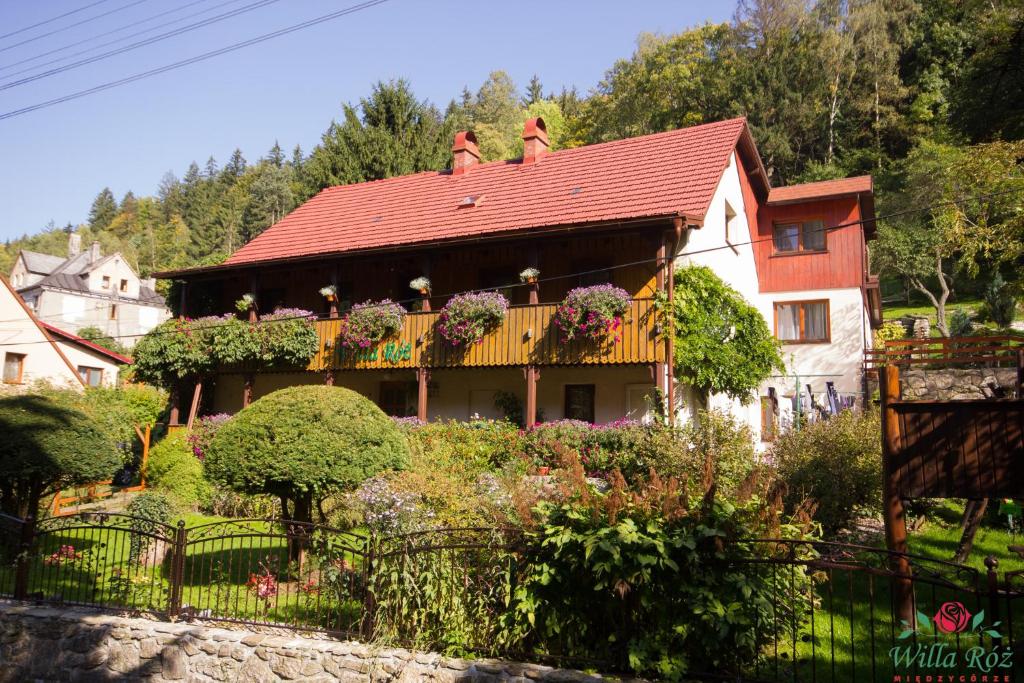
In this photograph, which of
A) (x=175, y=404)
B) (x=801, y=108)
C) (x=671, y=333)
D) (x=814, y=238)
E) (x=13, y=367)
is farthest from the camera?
(x=801, y=108)

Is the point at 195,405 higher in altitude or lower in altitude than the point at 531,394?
lower

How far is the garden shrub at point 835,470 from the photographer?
10562 mm

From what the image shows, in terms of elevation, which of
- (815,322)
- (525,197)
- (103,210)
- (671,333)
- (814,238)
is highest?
(103,210)

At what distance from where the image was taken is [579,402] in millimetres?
18359

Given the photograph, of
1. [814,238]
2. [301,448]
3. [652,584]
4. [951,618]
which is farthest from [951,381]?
[301,448]

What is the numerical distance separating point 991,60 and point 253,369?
953 inches

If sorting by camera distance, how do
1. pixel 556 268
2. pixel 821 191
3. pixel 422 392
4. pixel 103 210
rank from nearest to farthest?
pixel 422 392 → pixel 556 268 → pixel 821 191 → pixel 103 210

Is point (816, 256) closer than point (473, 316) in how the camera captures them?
No

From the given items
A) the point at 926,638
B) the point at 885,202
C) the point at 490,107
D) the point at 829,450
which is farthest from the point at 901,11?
the point at 926,638

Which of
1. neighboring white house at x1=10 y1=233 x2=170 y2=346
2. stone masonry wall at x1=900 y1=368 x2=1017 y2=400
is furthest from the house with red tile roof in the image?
neighboring white house at x1=10 y1=233 x2=170 y2=346

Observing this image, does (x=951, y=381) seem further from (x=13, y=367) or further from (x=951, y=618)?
(x=13, y=367)

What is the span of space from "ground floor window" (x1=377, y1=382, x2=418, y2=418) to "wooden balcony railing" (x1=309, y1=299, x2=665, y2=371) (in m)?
2.00

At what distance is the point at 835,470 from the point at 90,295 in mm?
59705

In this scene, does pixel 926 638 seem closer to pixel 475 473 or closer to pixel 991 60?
pixel 475 473
